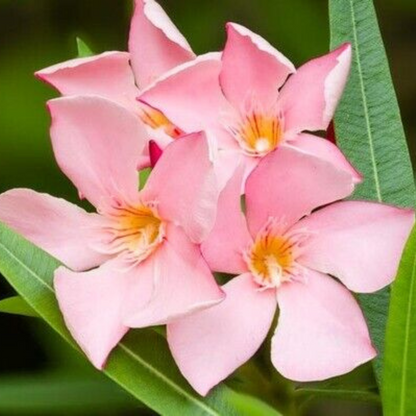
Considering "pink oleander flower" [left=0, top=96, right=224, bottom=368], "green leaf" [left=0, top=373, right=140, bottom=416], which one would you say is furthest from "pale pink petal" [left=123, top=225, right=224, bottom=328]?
"green leaf" [left=0, top=373, right=140, bottom=416]

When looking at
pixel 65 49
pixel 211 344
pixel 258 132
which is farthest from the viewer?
pixel 65 49

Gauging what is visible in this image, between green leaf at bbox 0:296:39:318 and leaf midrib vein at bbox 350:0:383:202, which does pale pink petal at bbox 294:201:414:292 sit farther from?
green leaf at bbox 0:296:39:318

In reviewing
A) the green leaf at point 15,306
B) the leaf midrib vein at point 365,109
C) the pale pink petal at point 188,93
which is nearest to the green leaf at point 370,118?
the leaf midrib vein at point 365,109

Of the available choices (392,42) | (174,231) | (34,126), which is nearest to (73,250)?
(174,231)

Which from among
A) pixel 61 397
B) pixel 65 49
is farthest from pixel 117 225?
pixel 65 49

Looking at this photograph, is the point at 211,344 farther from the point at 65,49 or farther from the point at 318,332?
the point at 65,49

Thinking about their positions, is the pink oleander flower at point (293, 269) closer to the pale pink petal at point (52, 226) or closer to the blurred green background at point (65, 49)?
the pale pink petal at point (52, 226)

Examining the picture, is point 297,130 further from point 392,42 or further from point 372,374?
point 392,42
